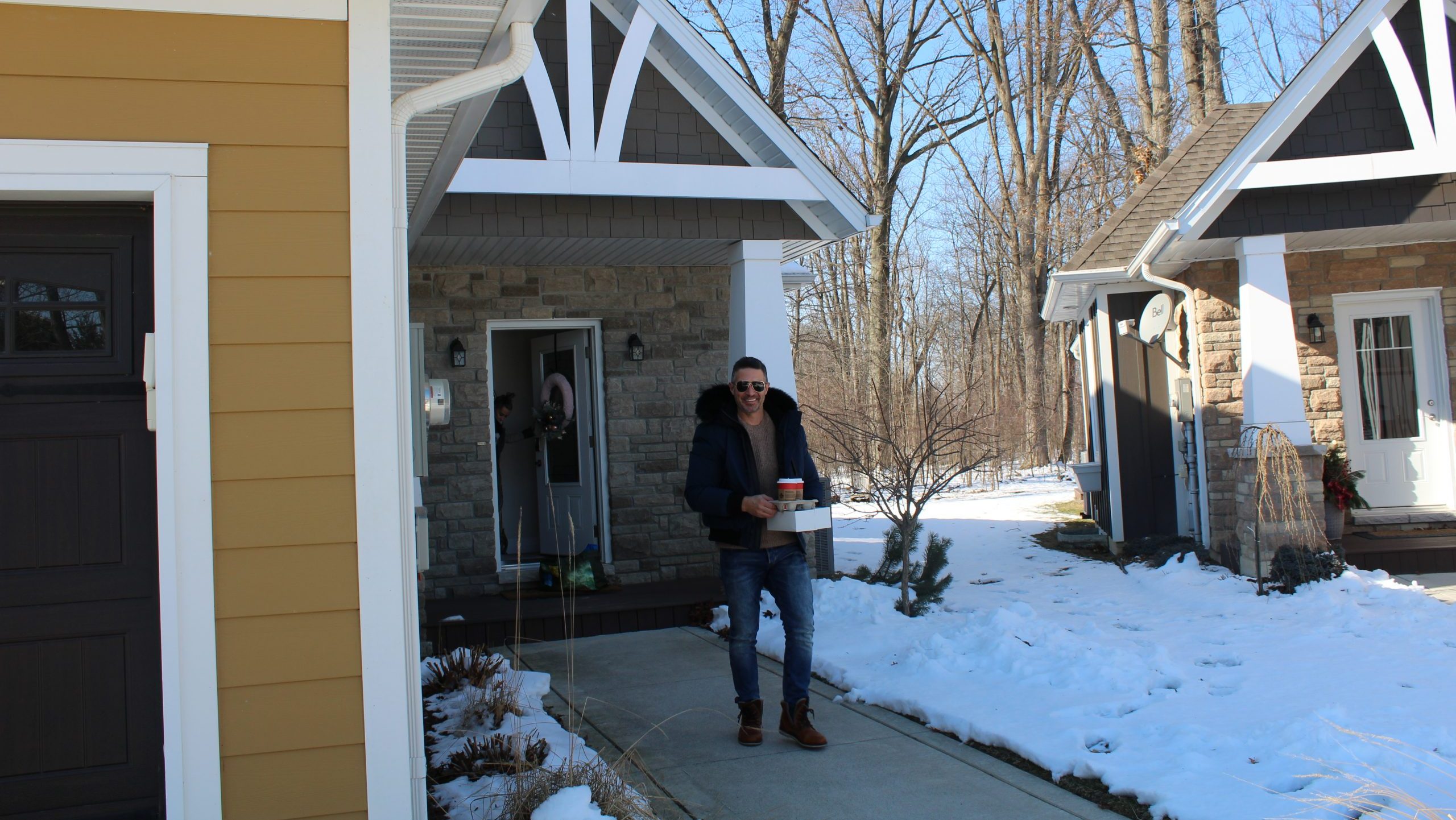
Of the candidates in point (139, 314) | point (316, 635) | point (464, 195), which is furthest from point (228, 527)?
point (464, 195)

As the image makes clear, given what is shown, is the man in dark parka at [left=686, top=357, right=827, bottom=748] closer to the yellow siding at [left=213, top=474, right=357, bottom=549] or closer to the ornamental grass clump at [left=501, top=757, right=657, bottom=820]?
the ornamental grass clump at [left=501, top=757, right=657, bottom=820]

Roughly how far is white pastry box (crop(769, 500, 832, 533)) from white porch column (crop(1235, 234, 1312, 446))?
17.6ft

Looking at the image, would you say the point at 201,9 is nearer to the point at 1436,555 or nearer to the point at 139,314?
the point at 139,314

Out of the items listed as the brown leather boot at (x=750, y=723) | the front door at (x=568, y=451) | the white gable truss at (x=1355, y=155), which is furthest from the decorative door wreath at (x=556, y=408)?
the white gable truss at (x=1355, y=155)

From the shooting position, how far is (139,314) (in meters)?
2.97

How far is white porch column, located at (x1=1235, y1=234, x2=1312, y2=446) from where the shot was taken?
7906 millimetres

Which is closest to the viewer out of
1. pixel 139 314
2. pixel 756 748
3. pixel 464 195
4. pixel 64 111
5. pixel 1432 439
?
pixel 64 111

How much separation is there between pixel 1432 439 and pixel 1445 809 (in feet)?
24.2

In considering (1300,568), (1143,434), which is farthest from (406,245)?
(1143,434)

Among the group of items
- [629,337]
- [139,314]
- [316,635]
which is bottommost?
[316,635]

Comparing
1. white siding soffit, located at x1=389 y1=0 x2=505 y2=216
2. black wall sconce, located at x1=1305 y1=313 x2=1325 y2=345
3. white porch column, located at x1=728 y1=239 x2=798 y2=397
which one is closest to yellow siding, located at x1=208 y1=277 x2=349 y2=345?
white siding soffit, located at x1=389 y1=0 x2=505 y2=216

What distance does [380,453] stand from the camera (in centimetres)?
289

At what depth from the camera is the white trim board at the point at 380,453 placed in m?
2.85

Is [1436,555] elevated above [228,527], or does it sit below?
below
